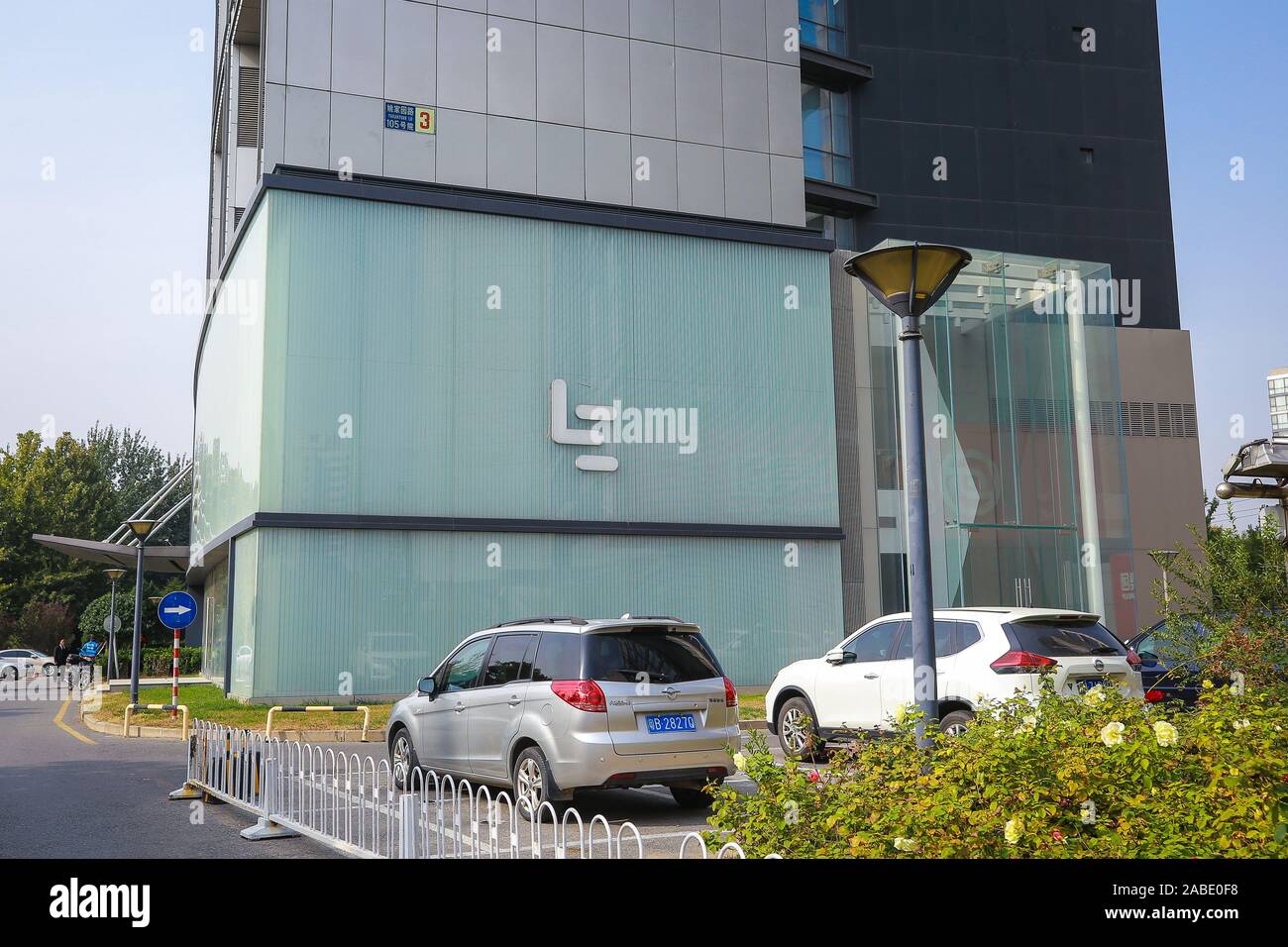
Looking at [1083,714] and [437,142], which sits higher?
[437,142]

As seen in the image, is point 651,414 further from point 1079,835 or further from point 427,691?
point 1079,835

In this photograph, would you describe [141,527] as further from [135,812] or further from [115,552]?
[115,552]

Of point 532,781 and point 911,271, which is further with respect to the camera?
point 532,781

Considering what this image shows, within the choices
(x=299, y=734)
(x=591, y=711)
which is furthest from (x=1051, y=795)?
(x=299, y=734)

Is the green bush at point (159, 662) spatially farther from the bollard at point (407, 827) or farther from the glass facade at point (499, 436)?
the bollard at point (407, 827)

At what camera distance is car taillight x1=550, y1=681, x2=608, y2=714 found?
8938 mm

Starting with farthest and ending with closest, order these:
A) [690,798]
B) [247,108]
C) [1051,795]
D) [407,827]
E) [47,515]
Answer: [47,515] → [247,108] → [690,798] → [407,827] → [1051,795]

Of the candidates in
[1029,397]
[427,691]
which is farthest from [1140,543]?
[427,691]

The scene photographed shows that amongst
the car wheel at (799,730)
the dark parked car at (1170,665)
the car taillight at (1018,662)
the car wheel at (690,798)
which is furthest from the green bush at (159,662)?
the car taillight at (1018,662)

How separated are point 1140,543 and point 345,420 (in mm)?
23126

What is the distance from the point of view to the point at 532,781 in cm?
914
